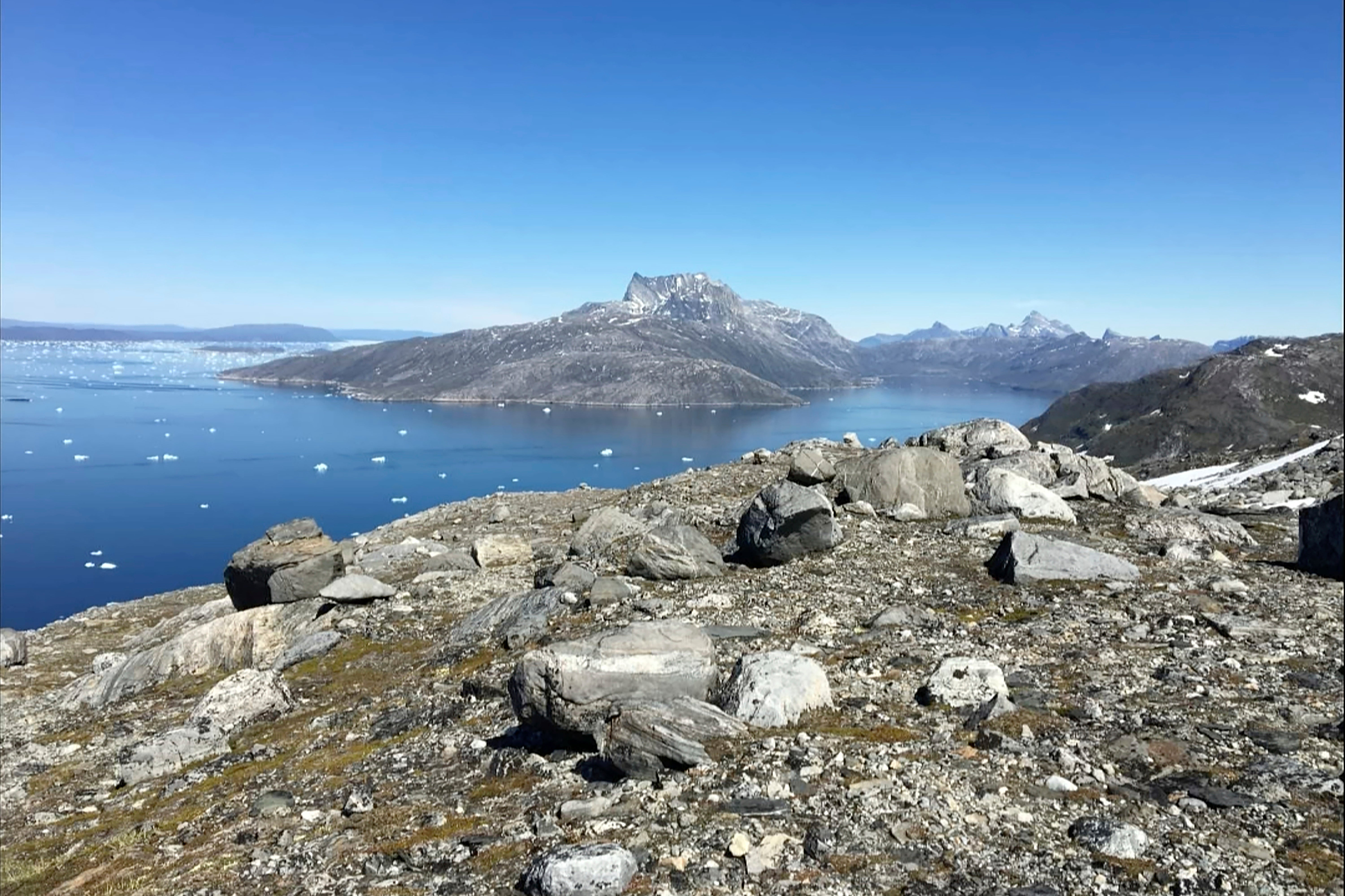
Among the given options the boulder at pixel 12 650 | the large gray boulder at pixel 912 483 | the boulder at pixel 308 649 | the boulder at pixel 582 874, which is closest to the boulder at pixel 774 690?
Answer: the boulder at pixel 582 874

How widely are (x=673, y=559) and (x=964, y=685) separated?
10542 millimetres

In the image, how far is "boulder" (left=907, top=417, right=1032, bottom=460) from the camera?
36344mm

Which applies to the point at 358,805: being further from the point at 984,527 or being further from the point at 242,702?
the point at 984,527

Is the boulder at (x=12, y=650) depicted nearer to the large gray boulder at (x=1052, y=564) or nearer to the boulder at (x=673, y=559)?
the boulder at (x=673, y=559)

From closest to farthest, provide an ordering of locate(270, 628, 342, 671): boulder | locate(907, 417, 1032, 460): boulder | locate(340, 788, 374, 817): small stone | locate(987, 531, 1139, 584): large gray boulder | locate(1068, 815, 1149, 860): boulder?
locate(1068, 815, 1149, 860): boulder < locate(340, 788, 374, 817): small stone < locate(987, 531, 1139, 584): large gray boulder < locate(270, 628, 342, 671): boulder < locate(907, 417, 1032, 460): boulder

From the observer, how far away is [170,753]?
1539 centimetres

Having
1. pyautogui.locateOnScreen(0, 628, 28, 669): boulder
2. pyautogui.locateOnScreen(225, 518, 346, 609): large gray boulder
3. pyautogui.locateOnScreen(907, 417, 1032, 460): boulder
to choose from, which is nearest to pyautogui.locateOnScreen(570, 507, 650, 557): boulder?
pyautogui.locateOnScreen(225, 518, 346, 609): large gray boulder

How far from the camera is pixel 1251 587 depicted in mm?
18297

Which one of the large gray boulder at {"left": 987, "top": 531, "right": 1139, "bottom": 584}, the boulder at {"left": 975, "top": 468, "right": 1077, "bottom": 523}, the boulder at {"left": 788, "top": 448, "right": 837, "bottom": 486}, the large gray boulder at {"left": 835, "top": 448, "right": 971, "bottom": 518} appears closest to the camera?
the large gray boulder at {"left": 987, "top": 531, "right": 1139, "bottom": 584}

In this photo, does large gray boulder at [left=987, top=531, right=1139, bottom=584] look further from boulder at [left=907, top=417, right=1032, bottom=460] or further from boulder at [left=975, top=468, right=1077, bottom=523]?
boulder at [left=907, top=417, right=1032, bottom=460]

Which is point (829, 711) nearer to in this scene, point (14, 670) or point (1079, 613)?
point (1079, 613)

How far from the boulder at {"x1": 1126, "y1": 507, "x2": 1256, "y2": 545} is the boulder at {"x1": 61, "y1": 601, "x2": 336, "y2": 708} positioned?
2617 cm

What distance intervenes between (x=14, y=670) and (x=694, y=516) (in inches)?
1036

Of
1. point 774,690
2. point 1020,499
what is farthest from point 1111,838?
point 1020,499
